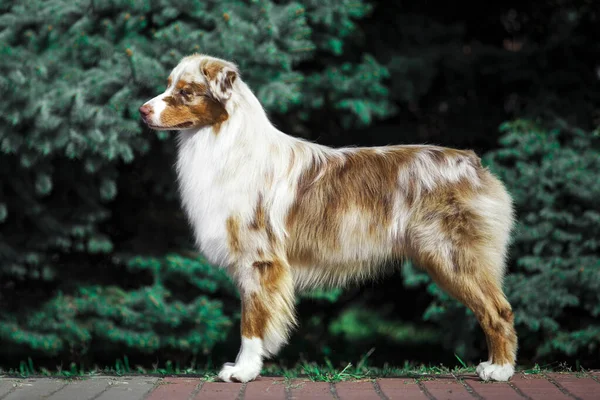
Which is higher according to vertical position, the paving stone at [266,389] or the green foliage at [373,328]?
the paving stone at [266,389]

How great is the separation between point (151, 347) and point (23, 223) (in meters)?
1.96

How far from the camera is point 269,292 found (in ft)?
16.5

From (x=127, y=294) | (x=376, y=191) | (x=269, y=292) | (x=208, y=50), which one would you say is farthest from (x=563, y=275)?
(x=127, y=294)

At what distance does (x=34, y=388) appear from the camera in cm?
482

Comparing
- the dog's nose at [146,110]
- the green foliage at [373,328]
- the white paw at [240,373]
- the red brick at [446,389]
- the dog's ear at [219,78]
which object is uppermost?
the dog's ear at [219,78]

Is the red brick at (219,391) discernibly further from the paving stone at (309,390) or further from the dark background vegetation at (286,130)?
the dark background vegetation at (286,130)

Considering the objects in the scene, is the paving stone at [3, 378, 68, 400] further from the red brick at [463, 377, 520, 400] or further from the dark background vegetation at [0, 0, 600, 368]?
the dark background vegetation at [0, 0, 600, 368]

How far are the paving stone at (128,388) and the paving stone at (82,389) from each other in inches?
2.2

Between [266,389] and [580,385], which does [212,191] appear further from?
[580,385]

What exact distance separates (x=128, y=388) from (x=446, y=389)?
1.94 m

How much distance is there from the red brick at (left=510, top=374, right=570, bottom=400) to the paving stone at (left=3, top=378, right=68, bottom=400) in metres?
2.85

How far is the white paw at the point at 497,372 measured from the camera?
4.95 meters

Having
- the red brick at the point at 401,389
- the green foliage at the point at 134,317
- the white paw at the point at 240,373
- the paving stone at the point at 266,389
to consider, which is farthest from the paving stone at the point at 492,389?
the green foliage at the point at 134,317

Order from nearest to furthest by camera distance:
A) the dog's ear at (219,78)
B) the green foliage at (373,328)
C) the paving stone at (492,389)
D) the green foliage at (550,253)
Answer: the paving stone at (492,389) → the dog's ear at (219,78) → the green foliage at (550,253) → the green foliage at (373,328)
